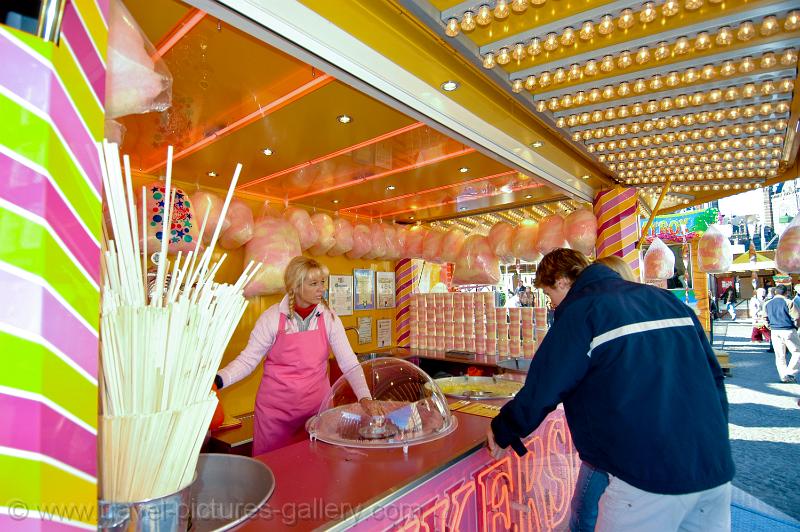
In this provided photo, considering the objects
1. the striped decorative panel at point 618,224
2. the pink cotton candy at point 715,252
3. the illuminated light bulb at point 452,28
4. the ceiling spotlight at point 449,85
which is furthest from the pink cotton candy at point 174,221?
the pink cotton candy at point 715,252

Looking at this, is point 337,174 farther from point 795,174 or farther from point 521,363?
point 795,174

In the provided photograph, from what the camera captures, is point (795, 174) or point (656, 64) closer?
point (656, 64)

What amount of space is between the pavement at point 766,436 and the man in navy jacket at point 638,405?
2.22 m

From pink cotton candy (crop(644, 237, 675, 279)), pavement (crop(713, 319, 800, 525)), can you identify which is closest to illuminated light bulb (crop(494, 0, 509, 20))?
pavement (crop(713, 319, 800, 525))

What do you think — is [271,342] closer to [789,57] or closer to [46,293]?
[46,293]

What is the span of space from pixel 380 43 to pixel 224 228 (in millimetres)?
2067

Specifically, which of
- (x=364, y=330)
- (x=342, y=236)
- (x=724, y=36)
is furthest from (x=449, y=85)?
(x=364, y=330)

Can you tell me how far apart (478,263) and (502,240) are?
34 centimetres

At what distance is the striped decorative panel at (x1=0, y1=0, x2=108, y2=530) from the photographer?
0.69 metres

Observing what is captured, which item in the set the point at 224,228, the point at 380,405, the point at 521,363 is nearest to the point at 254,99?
the point at 224,228

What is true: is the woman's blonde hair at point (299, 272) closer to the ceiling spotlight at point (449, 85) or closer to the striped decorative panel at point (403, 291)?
the ceiling spotlight at point (449, 85)

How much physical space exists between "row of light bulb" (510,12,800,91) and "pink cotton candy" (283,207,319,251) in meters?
2.22

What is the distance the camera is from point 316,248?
432 cm

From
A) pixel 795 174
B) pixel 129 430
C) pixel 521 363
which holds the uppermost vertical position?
pixel 795 174
